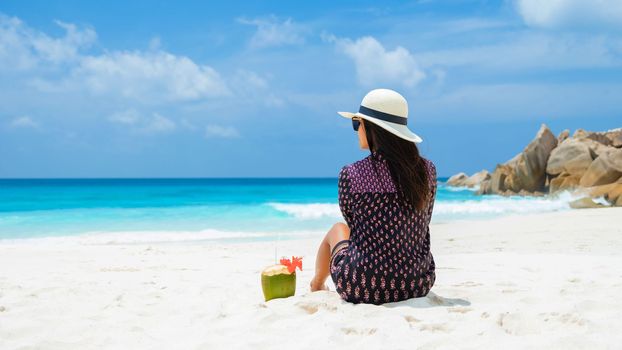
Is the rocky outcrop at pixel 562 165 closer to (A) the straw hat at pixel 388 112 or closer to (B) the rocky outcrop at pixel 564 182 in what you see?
(B) the rocky outcrop at pixel 564 182

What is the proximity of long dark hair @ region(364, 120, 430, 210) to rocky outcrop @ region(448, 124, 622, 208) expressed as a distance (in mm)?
17588

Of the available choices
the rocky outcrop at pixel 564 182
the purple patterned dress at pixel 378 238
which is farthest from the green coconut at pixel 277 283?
the rocky outcrop at pixel 564 182

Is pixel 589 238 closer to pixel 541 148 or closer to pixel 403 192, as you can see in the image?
pixel 403 192

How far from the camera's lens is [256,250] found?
9586 millimetres

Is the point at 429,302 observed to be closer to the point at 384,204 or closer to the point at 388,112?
the point at 384,204

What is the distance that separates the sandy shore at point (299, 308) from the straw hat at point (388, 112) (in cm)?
110

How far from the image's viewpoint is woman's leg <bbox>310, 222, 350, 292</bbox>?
424cm

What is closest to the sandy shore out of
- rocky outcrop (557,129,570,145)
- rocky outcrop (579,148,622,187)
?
rocky outcrop (579,148,622,187)

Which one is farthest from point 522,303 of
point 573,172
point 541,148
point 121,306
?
point 541,148

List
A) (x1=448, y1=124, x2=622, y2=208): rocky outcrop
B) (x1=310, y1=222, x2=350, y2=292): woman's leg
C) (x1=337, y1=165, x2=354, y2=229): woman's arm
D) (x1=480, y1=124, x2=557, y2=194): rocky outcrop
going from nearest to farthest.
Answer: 1. (x1=337, y1=165, x2=354, y2=229): woman's arm
2. (x1=310, y1=222, x2=350, y2=292): woman's leg
3. (x1=448, y1=124, x2=622, y2=208): rocky outcrop
4. (x1=480, y1=124, x2=557, y2=194): rocky outcrop

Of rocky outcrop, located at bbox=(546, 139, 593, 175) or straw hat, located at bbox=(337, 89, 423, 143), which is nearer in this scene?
straw hat, located at bbox=(337, 89, 423, 143)

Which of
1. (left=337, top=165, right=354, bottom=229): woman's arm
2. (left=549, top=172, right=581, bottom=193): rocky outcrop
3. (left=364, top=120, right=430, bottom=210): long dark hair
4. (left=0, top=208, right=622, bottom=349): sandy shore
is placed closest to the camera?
(left=0, top=208, right=622, bottom=349): sandy shore

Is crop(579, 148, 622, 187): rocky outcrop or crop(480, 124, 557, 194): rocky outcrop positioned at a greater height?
crop(480, 124, 557, 194): rocky outcrop

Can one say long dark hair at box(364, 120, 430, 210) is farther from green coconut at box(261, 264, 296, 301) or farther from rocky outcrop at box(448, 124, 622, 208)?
rocky outcrop at box(448, 124, 622, 208)
